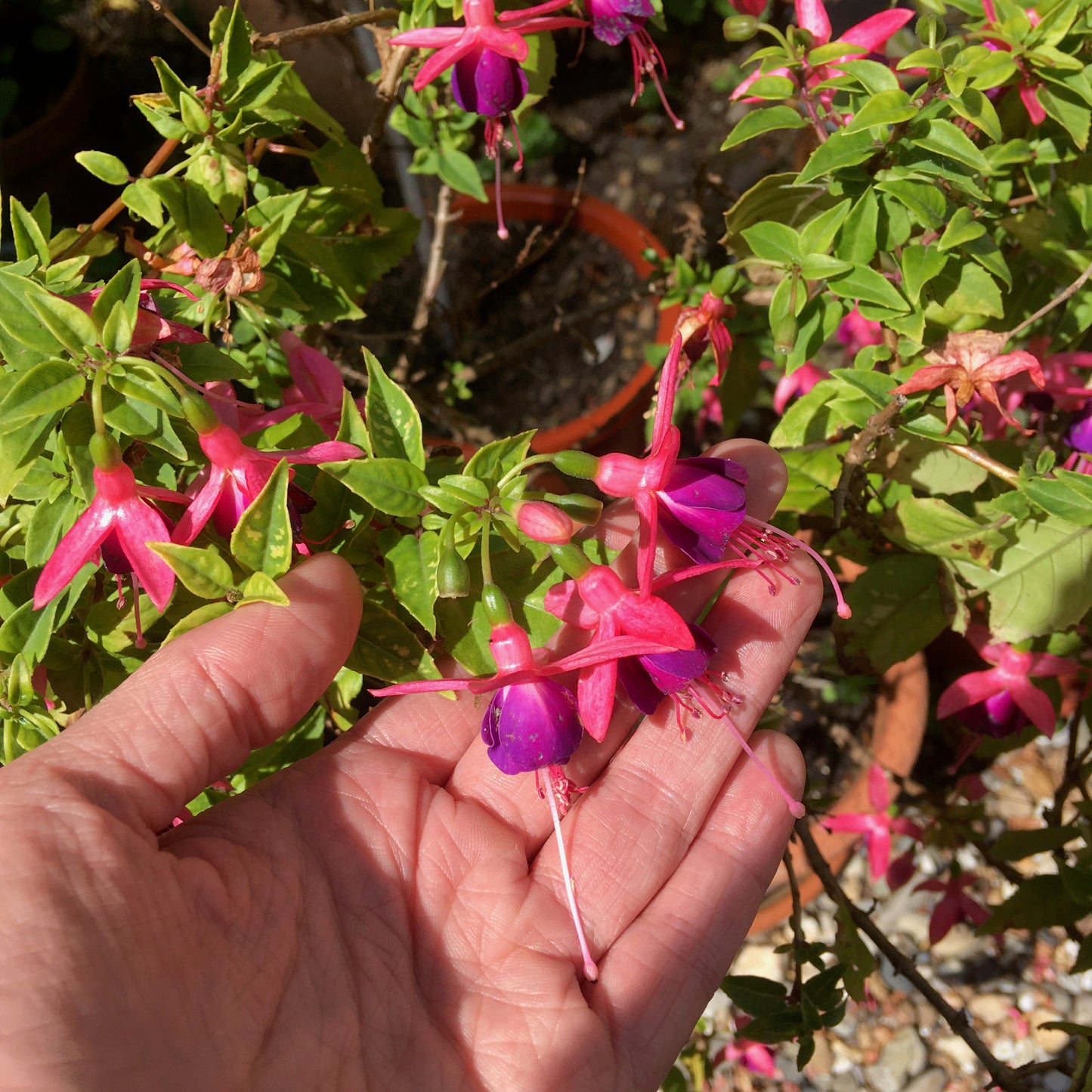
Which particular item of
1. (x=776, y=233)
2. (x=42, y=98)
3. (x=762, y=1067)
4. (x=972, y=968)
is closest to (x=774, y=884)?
(x=762, y=1067)

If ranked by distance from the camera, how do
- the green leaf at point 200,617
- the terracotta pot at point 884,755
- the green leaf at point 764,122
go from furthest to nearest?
1. the terracotta pot at point 884,755
2. the green leaf at point 764,122
3. the green leaf at point 200,617

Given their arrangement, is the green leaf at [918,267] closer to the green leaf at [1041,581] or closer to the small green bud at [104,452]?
the green leaf at [1041,581]

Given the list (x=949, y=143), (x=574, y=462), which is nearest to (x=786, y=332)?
(x=949, y=143)

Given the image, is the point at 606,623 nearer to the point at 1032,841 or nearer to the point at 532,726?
the point at 532,726

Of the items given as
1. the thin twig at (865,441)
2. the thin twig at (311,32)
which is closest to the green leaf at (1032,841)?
the thin twig at (865,441)

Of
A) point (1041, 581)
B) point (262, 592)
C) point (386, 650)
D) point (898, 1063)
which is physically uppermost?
point (262, 592)

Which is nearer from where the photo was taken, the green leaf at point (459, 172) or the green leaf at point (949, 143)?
the green leaf at point (949, 143)

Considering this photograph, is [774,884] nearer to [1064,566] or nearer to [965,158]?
[1064,566]

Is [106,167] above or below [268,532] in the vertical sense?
above
